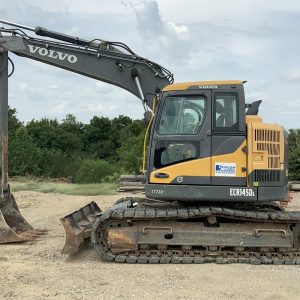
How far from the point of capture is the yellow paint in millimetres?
8141

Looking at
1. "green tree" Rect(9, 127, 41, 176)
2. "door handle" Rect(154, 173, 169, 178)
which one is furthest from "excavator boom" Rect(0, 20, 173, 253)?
"green tree" Rect(9, 127, 41, 176)

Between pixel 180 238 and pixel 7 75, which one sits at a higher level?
pixel 7 75

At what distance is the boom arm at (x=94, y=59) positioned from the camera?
966 cm

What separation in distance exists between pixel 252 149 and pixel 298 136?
31.4m

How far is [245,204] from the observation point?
28.9 feet

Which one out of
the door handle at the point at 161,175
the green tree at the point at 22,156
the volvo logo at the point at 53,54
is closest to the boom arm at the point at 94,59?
the volvo logo at the point at 53,54

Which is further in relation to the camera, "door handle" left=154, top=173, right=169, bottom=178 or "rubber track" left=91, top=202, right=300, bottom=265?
"door handle" left=154, top=173, right=169, bottom=178

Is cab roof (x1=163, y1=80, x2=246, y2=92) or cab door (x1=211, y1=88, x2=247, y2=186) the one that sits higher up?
cab roof (x1=163, y1=80, x2=246, y2=92)

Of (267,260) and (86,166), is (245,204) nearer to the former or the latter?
(267,260)

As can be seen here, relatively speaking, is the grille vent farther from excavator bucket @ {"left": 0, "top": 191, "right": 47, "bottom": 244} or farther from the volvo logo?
excavator bucket @ {"left": 0, "top": 191, "right": 47, "bottom": 244}

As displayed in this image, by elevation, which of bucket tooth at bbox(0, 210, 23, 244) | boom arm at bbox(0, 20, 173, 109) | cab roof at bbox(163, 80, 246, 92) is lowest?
bucket tooth at bbox(0, 210, 23, 244)

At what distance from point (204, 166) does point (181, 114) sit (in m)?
0.94

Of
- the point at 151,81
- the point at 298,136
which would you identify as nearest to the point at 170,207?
the point at 151,81

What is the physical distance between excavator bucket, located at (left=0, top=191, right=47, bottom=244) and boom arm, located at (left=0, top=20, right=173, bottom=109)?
280 cm
